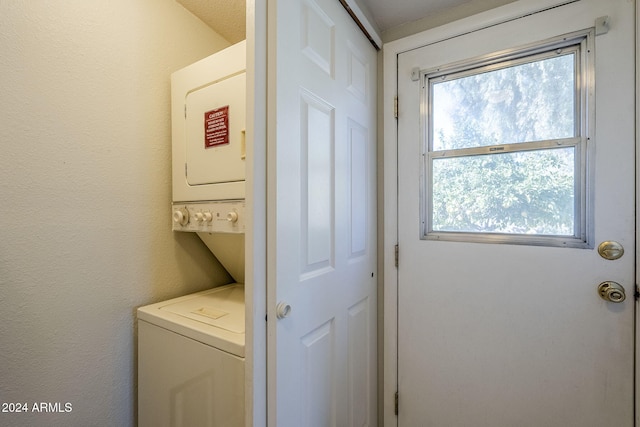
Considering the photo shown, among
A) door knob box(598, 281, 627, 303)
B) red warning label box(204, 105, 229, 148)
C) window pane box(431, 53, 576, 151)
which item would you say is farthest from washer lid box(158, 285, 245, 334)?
door knob box(598, 281, 627, 303)

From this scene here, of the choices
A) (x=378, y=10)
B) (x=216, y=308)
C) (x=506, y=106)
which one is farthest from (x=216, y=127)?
(x=506, y=106)

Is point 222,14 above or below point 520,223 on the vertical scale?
above

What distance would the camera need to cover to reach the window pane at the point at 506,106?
123 centimetres

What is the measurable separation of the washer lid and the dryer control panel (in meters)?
0.35

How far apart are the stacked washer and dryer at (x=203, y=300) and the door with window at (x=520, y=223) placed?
0.92 metres

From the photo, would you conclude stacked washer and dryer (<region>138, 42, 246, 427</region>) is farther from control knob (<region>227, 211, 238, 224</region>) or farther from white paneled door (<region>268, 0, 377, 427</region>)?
white paneled door (<region>268, 0, 377, 427</region>)

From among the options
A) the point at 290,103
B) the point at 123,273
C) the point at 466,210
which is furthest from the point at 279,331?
the point at 466,210

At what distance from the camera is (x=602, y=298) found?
1150 millimetres

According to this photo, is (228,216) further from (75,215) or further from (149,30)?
(149,30)

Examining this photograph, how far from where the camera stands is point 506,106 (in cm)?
133

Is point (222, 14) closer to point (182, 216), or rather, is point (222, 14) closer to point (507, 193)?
point (182, 216)

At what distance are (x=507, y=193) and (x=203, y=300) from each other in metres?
1.59

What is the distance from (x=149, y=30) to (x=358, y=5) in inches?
41.3

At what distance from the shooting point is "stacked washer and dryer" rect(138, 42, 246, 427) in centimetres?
97
